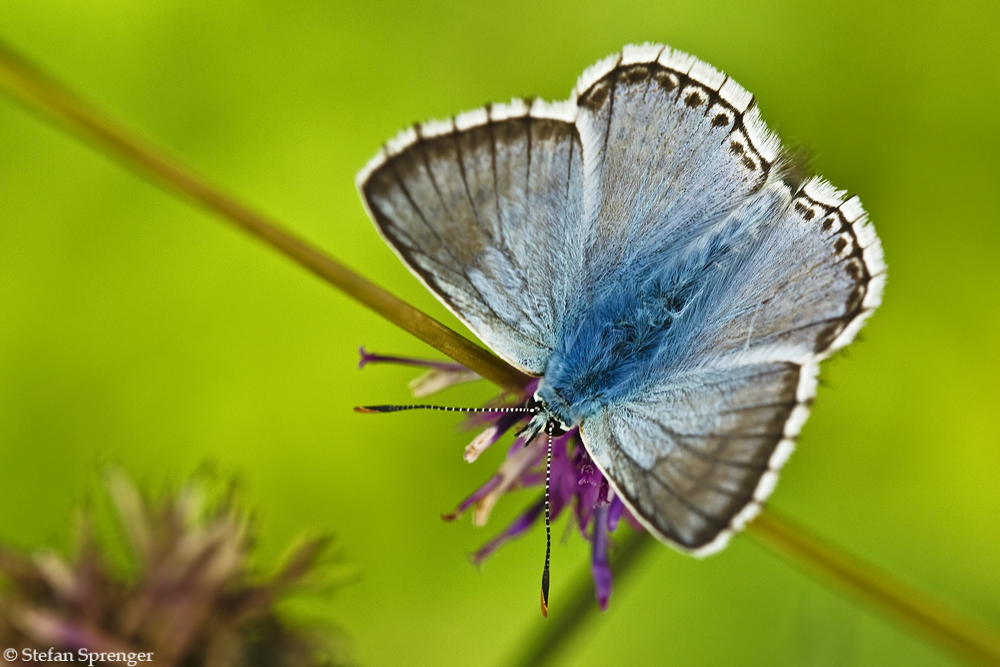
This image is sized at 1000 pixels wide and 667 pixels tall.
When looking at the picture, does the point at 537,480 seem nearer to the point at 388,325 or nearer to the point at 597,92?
the point at 597,92

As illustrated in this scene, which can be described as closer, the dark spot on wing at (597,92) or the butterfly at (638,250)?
the butterfly at (638,250)

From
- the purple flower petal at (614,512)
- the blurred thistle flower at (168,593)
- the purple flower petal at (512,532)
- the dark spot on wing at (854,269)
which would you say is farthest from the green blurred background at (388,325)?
the dark spot on wing at (854,269)

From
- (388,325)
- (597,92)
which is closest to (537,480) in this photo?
(597,92)

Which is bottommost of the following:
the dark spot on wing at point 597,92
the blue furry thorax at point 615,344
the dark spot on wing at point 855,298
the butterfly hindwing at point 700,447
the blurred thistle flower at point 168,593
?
the blurred thistle flower at point 168,593

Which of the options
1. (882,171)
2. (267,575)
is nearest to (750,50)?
(882,171)

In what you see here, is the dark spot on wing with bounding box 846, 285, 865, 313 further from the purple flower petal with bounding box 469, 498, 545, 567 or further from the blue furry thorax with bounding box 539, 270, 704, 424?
the purple flower petal with bounding box 469, 498, 545, 567

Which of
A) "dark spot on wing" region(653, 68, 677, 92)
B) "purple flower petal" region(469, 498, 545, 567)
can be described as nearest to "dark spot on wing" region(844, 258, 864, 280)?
"dark spot on wing" region(653, 68, 677, 92)

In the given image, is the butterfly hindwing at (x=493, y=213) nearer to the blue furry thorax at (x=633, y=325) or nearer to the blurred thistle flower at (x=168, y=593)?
the blue furry thorax at (x=633, y=325)

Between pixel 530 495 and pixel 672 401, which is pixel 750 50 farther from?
pixel 672 401
